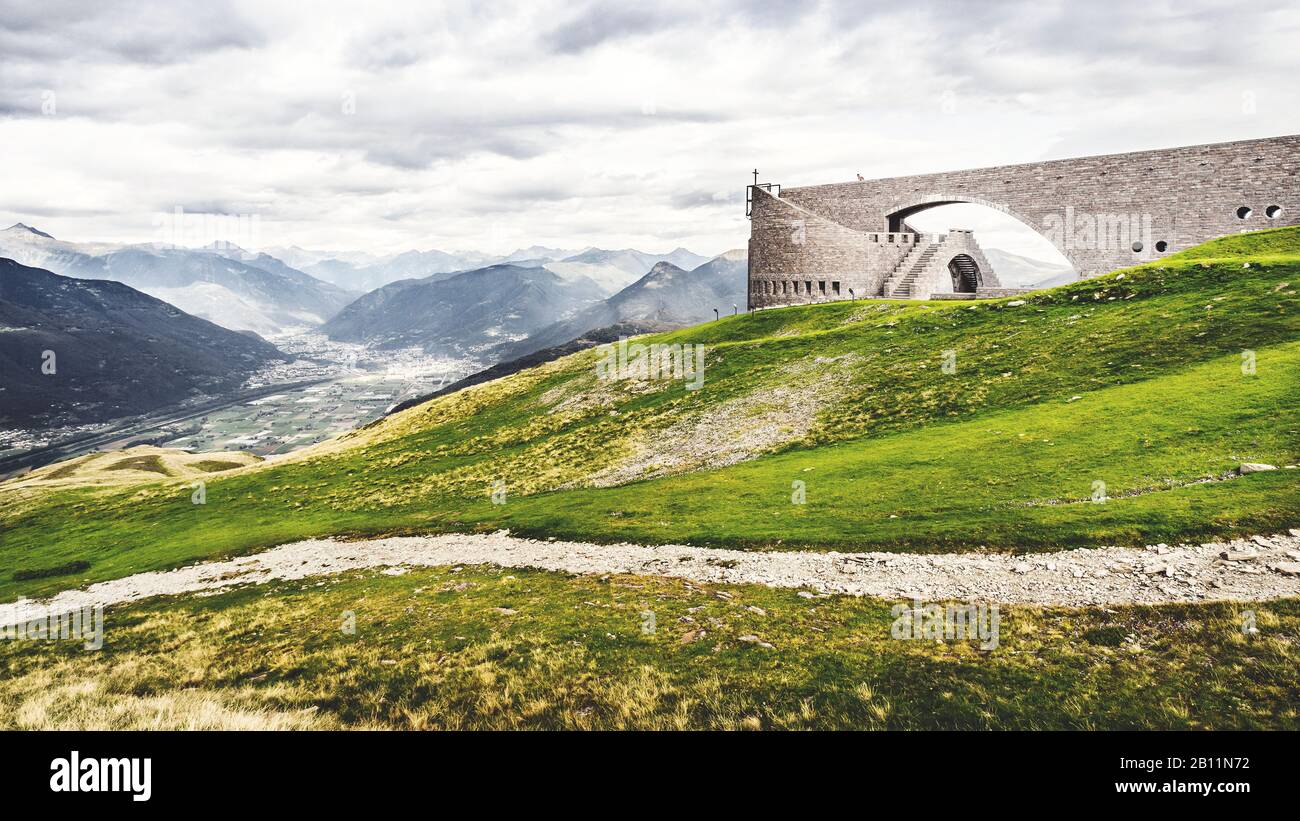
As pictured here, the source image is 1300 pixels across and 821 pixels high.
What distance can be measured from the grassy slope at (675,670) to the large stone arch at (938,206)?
5400 cm

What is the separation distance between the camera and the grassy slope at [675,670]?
10.7 meters

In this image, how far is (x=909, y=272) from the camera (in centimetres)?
6750

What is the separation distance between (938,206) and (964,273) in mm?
11013

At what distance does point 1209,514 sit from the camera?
55.7 feet
